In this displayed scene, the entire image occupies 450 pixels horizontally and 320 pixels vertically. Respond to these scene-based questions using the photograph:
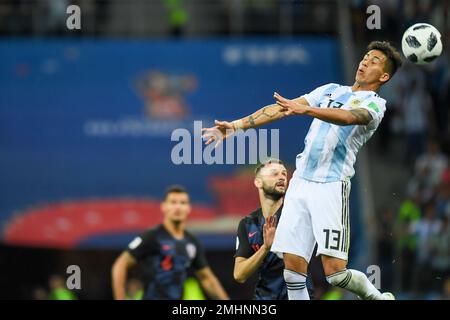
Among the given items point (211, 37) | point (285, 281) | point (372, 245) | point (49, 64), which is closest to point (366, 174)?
point (372, 245)

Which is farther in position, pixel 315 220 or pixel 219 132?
pixel 219 132

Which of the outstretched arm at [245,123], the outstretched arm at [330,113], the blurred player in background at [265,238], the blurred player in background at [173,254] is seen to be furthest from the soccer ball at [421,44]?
the blurred player in background at [173,254]

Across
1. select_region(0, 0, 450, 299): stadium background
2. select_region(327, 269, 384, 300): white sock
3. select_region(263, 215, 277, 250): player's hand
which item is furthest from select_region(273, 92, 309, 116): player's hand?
select_region(0, 0, 450, 299): stadium background

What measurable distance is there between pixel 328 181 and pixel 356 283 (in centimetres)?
91

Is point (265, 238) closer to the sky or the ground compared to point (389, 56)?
closer to the ground

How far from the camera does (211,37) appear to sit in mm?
20516

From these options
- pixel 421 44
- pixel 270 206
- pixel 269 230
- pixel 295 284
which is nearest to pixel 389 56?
pixel 421 44

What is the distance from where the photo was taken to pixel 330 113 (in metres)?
9.09

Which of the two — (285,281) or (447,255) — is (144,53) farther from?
(285,281)

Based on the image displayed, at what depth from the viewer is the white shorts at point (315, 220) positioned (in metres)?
9.62

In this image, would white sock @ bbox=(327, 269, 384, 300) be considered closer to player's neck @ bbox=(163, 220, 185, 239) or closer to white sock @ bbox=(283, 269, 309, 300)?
white sock @ bbox=(283, 269, 309, 300)

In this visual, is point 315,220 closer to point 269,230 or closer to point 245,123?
point 269,230

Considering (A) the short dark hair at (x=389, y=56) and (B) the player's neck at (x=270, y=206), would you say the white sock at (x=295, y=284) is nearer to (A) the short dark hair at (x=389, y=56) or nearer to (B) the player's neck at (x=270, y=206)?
(B) the player's neck at (x=270, y=206)
